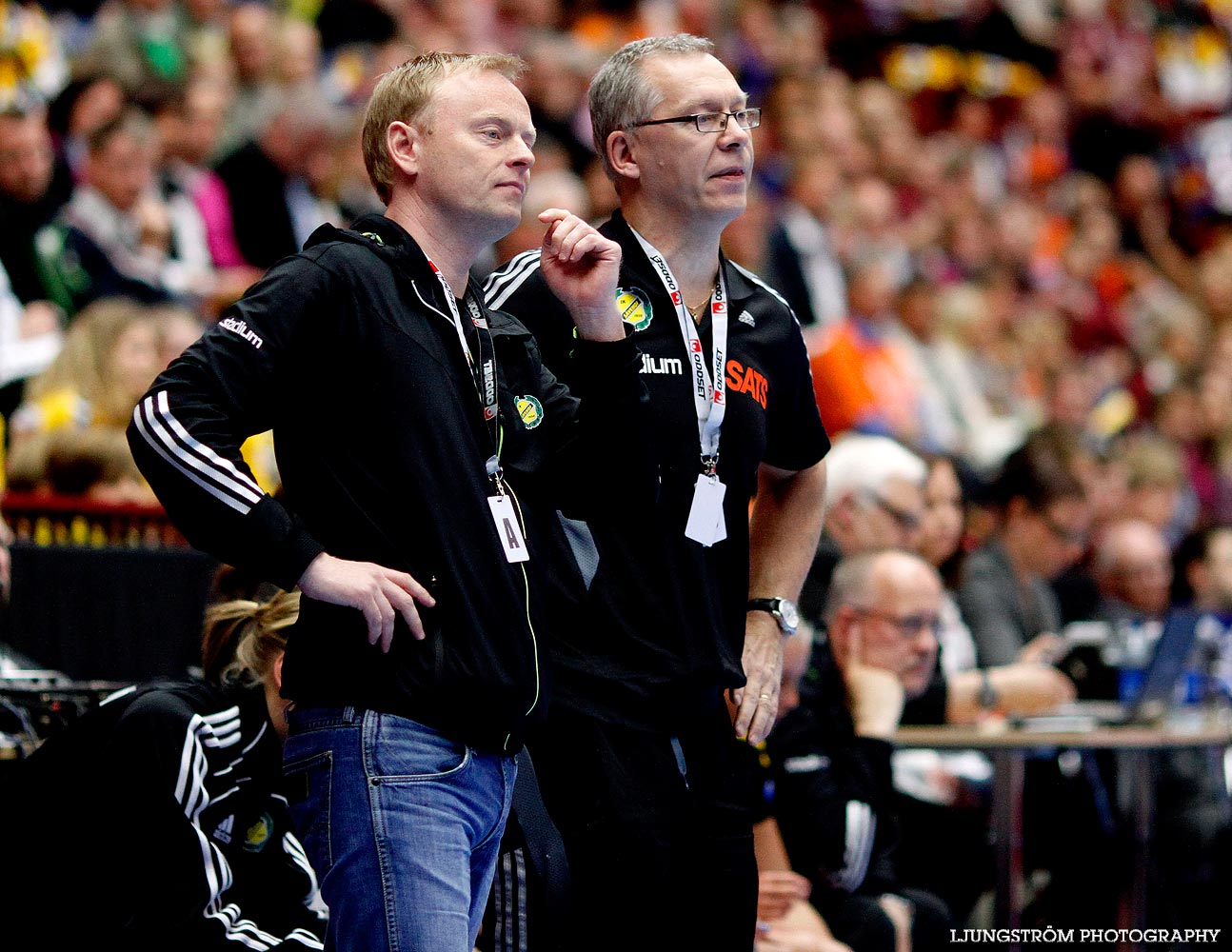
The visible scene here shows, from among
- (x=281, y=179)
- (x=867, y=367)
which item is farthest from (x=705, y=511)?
(x=867, y=367)

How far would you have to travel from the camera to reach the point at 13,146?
6723 mm

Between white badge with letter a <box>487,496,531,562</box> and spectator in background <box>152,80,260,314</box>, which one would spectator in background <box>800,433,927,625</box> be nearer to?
white badge with letter a <box>487,496,531,562</box>

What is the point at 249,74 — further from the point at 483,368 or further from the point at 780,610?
the point at 483,368

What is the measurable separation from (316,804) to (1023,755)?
305cm

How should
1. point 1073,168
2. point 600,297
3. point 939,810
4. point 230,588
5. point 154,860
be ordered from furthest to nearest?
point 1073,168, point 939,810, point 230,588, point 154,860, point 600,297

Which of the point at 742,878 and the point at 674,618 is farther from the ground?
the point at 674,618

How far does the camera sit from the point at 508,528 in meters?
2.43

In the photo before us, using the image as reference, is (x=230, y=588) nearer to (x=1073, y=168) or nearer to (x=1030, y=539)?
(x=1030, y=539)

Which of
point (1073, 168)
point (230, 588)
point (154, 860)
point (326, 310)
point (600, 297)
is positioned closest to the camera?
point (326, 310)

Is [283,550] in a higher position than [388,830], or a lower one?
higher

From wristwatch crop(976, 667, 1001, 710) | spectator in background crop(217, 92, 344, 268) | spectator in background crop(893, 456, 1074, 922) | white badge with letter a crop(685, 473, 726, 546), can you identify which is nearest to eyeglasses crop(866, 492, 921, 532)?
spectator in background crop(893, 456, 1074, 922)

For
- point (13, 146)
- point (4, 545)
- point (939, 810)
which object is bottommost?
point (939, 810)

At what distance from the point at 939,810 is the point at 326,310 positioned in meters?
3.45

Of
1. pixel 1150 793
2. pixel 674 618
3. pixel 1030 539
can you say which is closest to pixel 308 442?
pixel 674 618
